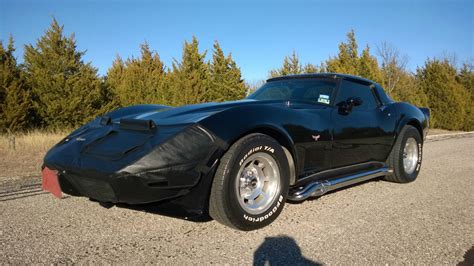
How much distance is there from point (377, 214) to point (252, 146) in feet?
4.78

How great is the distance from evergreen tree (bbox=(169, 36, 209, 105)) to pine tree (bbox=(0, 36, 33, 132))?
18.9ft

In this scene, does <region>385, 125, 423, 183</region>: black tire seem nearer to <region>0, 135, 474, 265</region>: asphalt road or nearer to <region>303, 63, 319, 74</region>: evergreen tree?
<region>0, 135, 474, 265</region>: asphalt road

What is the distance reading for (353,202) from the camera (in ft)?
12.2

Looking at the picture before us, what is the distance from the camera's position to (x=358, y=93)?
4.36 m

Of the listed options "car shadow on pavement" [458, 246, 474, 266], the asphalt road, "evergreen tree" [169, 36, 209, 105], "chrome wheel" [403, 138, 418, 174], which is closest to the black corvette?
the asphalt road

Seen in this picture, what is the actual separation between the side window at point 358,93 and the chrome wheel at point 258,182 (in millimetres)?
1352

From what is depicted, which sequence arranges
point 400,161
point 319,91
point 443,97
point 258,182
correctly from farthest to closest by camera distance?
point 443,97 → point 400,161 → point 319,91 → point 258,182

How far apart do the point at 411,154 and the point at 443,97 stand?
61.2 ft

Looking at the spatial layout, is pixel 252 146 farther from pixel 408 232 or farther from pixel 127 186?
pixel 408 232

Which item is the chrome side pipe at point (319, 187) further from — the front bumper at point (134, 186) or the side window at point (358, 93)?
the front bumper at point (134, 186)

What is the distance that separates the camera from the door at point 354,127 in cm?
364

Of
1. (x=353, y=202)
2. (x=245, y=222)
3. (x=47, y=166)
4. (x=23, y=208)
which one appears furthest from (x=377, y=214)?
(x=23, y=208)

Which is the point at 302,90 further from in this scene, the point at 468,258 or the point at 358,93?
the point at 468,258

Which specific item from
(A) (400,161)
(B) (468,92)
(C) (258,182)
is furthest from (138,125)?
(B) (468,92)
